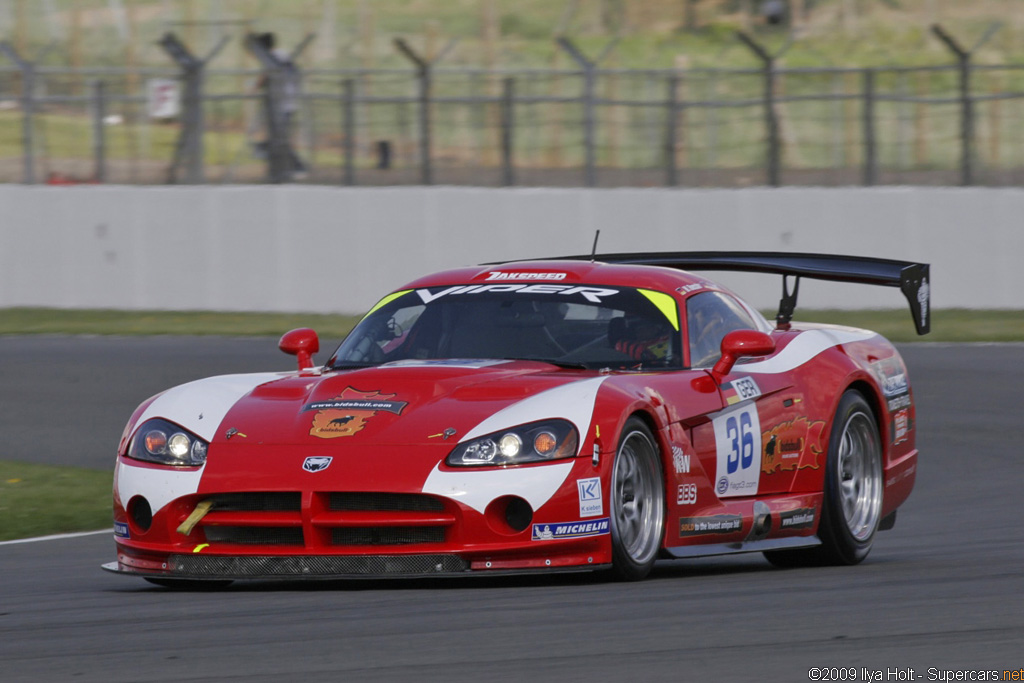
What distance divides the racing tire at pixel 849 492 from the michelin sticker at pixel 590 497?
5.65 feet

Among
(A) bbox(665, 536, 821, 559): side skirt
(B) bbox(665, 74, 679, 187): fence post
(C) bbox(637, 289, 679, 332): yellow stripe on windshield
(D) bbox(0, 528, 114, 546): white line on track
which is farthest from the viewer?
(B) bbox(665, 74, 679, 187): fence post

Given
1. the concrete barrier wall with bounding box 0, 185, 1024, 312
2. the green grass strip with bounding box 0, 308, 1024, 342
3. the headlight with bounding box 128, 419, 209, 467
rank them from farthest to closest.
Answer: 1. the concrete barrier wall with bounding box 0, 185, 1024, 312
2. the green grass strip with bounding box 0, 308, 1024, 342
3. the headlight with bounding box 128, 419, 209, 467

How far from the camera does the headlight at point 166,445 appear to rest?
6312 mm

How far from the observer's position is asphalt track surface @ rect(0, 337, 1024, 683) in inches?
184

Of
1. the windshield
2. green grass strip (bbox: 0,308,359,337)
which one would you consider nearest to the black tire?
the windshield

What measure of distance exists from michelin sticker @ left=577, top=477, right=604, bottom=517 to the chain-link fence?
614 inches

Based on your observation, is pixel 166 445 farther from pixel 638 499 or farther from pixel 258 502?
pixel 638 499

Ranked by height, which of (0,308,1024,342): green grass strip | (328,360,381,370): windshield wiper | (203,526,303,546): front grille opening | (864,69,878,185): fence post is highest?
(864,69,878,185): fence post

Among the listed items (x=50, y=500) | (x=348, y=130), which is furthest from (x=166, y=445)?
(x=348, y=130)

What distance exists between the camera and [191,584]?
259 inches

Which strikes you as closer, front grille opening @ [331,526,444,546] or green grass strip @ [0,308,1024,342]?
front grille opening @ [331,526,444,546]

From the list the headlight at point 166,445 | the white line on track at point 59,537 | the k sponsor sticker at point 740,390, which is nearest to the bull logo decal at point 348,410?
the headlight at point 166,445

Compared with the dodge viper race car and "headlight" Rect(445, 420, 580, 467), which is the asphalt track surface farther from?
"headlight" Rect(445, 420, 580, 467)

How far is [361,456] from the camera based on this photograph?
6.07 metres
